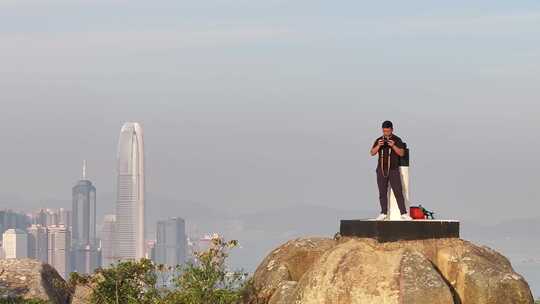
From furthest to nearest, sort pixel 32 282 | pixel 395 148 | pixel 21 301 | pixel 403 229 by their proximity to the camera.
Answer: pixel 32 282 → pixel 21 301 → pixel 395 148 → pixel 403 229

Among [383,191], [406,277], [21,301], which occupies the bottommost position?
[21,301]

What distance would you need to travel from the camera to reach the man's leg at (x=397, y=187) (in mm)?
33219

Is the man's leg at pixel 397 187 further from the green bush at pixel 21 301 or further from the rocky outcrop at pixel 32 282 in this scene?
the rocky outcrop at pixel 32 282

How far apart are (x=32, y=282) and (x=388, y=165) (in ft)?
68.3

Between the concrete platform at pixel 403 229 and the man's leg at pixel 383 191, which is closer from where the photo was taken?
the concrete platform at pixel 403 229

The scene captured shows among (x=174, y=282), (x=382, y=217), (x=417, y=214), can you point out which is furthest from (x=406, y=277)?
(x=174, y=282)

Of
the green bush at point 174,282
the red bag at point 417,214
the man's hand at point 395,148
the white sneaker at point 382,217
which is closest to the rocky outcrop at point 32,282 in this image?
the green bush at point 174,282

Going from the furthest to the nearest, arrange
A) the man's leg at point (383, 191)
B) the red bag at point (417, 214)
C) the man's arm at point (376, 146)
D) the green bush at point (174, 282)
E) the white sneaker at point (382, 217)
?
1. the green bush at point (174, 282)
2. the red bag at point (417, 214)
3. the man's leg at point (383, 191)
4. the white sneaker at point (382, 217)
5. the man's arm at point (376, 146)

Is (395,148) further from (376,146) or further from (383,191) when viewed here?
(383,191)

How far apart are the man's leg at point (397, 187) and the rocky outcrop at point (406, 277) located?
Answer: 1139 millimetres

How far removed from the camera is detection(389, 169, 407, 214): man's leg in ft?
109

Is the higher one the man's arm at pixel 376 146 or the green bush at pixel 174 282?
the man's arm at pixel 376 146

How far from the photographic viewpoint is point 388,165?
33188 mm

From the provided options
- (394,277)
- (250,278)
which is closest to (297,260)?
(250,278)
